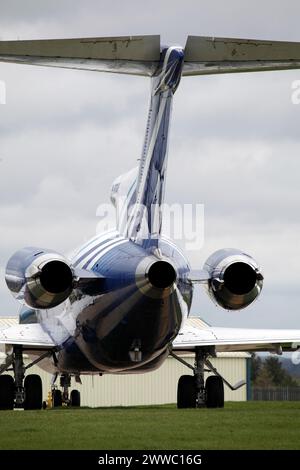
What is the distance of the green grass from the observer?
19.5 metres

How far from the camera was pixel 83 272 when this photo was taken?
31.0 m

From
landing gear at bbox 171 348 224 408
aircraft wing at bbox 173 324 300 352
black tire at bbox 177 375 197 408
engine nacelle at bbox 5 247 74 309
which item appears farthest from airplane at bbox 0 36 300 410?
aircraft wing at bbox 173 324 300 352

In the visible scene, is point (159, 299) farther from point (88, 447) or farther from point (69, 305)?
point (88, 447)

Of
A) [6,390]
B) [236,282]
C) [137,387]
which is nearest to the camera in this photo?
[236,282]

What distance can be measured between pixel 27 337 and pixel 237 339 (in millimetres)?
6012

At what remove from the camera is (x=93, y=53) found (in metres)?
28.4

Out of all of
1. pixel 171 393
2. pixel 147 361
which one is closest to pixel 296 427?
pixel 147 361

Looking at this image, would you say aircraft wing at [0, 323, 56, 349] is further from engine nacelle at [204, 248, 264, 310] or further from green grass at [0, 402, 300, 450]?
green grass at [0, 402, 300, 450]

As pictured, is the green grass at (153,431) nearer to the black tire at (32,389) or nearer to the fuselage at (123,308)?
the fuselage at (123,308)

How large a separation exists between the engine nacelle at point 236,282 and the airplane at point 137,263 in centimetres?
2

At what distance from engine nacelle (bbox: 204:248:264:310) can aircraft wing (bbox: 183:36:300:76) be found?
4.33 m

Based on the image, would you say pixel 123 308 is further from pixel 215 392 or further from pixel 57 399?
pixel 57 399

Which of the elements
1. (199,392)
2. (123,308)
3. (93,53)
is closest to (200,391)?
(199,392)

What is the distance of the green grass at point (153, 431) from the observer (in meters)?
19.5
